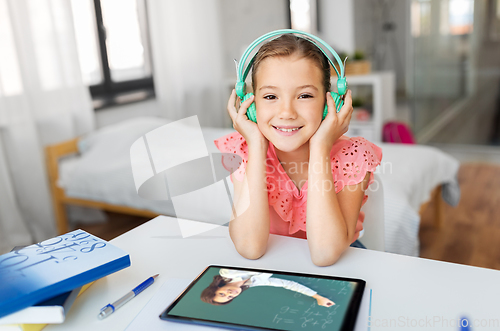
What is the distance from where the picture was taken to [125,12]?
9.39ft

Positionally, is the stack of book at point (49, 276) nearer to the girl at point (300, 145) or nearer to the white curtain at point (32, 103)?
the girl at point (300, 145)

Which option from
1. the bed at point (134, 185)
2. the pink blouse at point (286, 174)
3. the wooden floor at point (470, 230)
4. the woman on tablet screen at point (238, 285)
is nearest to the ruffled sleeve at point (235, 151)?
the pink blouse at point (286, 174)

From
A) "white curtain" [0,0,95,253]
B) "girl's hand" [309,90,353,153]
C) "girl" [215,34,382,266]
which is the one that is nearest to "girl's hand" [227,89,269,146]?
"girl" [215,34,382,266]

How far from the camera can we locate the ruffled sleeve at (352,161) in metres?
0.85

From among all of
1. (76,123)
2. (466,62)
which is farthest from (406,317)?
(466,62)

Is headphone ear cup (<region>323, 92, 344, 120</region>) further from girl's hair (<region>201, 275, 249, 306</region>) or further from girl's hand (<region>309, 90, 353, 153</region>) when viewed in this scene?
girl's hair (<region>201, 275, 249, 306</region>)

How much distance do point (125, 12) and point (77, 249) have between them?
2.49 m

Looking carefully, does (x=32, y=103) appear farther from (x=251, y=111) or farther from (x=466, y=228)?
(x=466, y=228)

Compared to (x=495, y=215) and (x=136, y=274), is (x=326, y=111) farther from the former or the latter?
(x=495, y=215)

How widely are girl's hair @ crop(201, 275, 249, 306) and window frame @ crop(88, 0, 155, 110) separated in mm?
2187

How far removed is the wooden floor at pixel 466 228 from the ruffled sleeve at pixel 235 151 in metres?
1.28

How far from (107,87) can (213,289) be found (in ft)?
8.07

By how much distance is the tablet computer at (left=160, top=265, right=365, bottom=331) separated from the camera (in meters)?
0.56

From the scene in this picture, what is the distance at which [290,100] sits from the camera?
0.79 m
